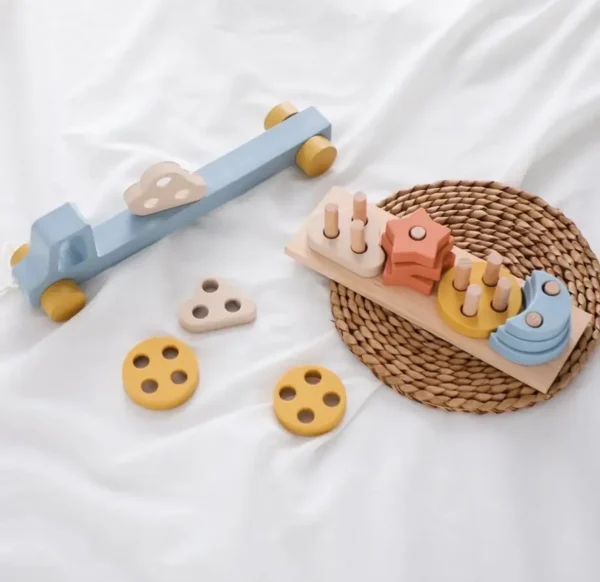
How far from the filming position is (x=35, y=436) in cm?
75

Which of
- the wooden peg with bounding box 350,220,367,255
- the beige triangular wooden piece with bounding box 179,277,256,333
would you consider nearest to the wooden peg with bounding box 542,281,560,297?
the wooden peg with bounding box 350,220,367,255

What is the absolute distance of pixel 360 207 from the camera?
825 mm

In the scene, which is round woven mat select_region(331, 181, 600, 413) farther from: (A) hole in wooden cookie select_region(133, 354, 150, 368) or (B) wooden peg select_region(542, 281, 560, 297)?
(A) hole in wooden cookie select_region(133, 354, 150, 368)

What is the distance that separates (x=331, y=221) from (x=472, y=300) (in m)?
0.16

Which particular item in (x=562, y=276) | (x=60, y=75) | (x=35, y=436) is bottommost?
(x=35, y=436)

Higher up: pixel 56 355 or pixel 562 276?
pixel 562 276

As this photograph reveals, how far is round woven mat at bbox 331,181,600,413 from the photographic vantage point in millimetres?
771

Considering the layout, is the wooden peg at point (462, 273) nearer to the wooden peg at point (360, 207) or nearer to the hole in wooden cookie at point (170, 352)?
the wooden peg at point (360, 207)

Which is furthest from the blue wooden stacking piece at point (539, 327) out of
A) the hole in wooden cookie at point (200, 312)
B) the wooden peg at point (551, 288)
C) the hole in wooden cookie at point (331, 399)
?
the hole in wooden cookie at point (200, 312)

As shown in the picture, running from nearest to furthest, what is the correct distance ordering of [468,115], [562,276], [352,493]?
[352,493] → [562,276] → [468,115]

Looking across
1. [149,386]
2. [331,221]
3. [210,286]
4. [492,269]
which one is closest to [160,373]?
[149,386]

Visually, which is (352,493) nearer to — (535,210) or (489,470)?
(489,470)

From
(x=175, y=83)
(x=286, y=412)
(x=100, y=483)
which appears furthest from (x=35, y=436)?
(x=175, y=83)

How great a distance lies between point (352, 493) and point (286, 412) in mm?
93
